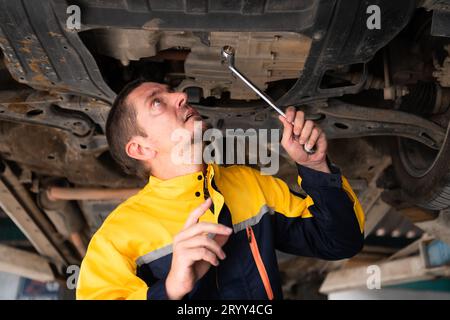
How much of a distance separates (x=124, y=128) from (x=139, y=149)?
0.07m

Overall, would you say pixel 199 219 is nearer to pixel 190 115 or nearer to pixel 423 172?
pixel 190 115

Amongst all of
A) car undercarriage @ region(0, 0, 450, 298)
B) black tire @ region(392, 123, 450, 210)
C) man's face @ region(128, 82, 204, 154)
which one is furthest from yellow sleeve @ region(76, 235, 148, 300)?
black tire @ region(392, 123, 450, 210)

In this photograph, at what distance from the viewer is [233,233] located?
1.33 metres

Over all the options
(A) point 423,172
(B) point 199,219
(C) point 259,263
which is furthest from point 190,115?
(A) point 423,172

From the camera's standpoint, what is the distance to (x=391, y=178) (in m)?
2.45

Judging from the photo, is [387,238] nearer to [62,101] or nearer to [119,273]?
[62,101]

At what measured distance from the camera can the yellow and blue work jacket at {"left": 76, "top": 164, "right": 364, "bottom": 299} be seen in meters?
1.20

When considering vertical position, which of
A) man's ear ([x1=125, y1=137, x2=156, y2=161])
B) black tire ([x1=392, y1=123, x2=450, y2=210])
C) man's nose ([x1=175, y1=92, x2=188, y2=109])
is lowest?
black tire ([x1=392, y1=123, x2=450, y2=210])

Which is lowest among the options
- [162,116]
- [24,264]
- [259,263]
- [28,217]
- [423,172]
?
[24,264]

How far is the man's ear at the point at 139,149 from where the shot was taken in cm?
140

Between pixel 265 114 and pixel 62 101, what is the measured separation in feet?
2.26

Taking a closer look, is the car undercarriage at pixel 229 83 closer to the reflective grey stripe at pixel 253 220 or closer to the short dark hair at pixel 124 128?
the short dark hair at pixel 124 128

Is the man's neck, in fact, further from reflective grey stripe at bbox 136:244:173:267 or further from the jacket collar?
reflective grey stripe at bbox 136:244:173:267

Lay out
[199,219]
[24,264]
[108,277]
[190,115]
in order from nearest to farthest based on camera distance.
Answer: [108,277], [199,219], [190,115], [24,264]
